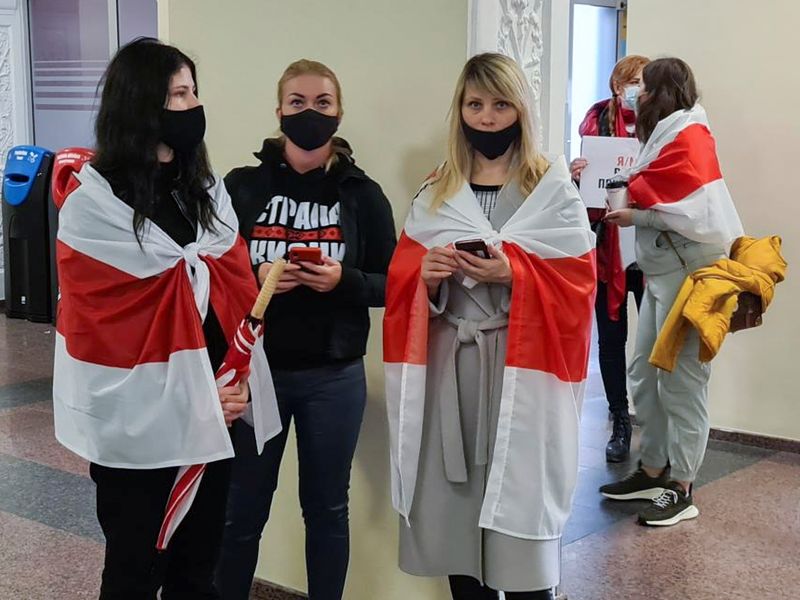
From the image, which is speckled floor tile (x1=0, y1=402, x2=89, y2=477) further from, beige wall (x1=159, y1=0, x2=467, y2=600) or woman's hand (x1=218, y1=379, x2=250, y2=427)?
woman's hand (x1=218, y1=379, x2=250, y2=427)

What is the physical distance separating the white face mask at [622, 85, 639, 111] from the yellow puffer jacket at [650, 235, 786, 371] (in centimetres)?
93

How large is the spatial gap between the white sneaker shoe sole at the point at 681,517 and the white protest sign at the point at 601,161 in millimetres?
1340

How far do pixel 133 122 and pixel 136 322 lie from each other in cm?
43

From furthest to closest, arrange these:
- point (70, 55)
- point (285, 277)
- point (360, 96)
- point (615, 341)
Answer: point (70, 55)
point (615, 341)
point (360, 96)
point (285, 277)

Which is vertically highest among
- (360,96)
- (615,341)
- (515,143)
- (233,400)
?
(360,96)

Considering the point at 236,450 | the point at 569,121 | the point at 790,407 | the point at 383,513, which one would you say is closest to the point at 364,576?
the point at 383,513

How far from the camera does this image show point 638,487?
4.30 meters

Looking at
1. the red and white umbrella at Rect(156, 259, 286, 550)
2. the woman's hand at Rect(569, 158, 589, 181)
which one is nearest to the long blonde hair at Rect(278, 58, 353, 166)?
the red and white umbrella at Rect(156, 259, 286, 550)

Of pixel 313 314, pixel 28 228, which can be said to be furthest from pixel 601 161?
pixel 28 228

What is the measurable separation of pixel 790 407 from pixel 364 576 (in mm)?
2848

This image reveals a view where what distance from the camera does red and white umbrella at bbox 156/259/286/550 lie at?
84.5 inches

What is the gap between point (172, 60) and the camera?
217 cm

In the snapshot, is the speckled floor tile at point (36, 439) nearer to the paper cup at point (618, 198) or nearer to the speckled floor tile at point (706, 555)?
the speckled floor tile at point (706, 555)

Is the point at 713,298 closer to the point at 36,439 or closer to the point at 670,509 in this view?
the point at 670,509
